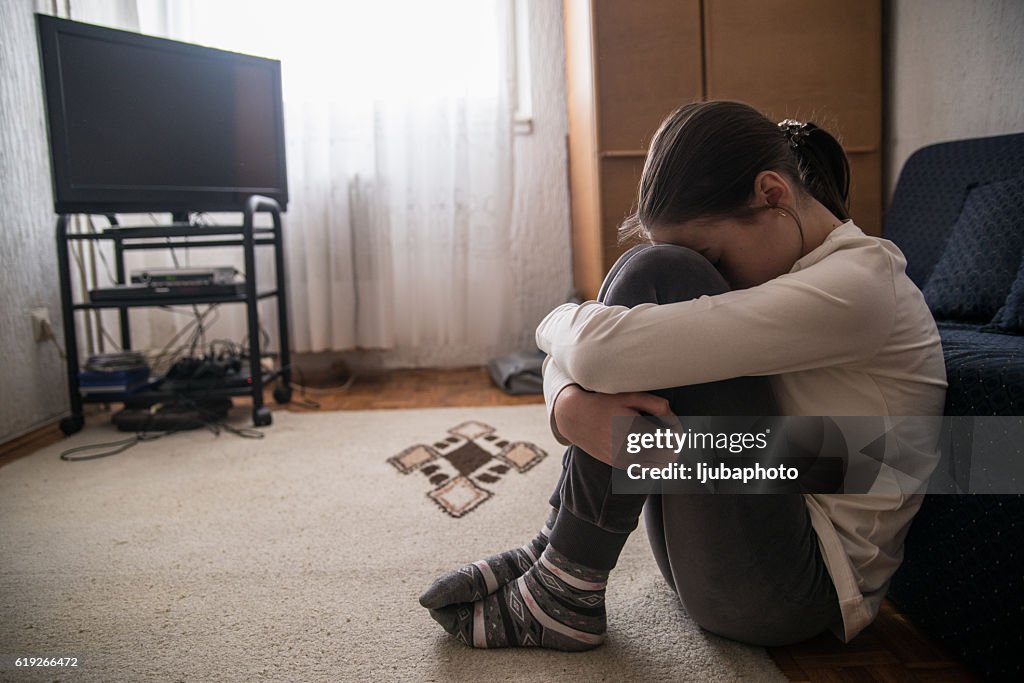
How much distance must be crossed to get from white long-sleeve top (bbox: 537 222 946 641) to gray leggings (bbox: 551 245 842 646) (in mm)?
30

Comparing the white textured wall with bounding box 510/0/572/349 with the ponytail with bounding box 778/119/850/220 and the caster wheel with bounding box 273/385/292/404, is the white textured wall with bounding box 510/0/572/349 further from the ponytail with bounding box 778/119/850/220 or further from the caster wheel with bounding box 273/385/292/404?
the ponytail with bounding box 778/119/850/220

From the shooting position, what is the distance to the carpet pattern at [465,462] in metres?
1.53

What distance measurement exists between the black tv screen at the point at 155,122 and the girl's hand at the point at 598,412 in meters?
1.77

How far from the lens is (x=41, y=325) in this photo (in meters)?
2.23

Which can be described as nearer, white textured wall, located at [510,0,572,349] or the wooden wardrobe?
the wooden wardrobe

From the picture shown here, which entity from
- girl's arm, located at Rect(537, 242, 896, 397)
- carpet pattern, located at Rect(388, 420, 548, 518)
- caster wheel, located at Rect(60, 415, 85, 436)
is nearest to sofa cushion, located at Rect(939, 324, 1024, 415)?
girl's arm, located at Rect(537, 242, 896, 397)

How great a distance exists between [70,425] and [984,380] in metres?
2.26

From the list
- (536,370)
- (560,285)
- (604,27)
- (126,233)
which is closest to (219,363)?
(126,233)

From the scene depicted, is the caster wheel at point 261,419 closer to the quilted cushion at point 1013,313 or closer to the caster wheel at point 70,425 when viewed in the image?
the caster wheel at point 70,425

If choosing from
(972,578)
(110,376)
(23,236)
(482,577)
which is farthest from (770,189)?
(23,236)

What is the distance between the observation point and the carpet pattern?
1.53 meters

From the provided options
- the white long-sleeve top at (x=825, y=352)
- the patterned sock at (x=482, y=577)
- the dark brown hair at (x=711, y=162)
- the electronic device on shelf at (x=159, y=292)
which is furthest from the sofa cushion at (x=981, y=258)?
the electronic device on shelf at (x=159, y=292)

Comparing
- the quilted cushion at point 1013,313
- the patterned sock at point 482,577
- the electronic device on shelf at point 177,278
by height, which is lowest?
the patterned sock at point 482,577

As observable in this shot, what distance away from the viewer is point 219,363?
7.85 feet
